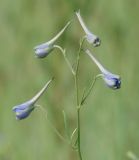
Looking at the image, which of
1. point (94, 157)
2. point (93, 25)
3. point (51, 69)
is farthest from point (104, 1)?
point (94, 157)

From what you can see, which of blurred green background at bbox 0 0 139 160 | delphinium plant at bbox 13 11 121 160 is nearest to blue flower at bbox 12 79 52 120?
delphinium plant at bbox 13 11 121 160

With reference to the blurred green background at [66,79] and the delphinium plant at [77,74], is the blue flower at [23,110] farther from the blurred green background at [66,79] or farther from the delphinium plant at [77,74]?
the blurred green background at [66,79]

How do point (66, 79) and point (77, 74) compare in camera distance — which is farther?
point (66, 79)

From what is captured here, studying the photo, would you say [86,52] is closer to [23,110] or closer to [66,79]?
[23,110]

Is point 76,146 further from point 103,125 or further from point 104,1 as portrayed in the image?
point 104,1

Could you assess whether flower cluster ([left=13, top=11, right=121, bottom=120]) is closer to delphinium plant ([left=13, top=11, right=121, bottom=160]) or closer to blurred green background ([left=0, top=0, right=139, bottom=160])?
delphinium plant ([left=13, top=11, right=121, bottom=160])

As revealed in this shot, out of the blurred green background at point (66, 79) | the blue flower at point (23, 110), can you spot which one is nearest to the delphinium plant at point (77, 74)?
the blue flower at point (23, 110)

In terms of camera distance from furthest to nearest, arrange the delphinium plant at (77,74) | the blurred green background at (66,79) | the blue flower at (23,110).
Answer: the blurred green background at (66,79) < the blue flower at (23,110) < the delphinium plant at (77,74)

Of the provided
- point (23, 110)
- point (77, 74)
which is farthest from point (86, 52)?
point (23, 110)
